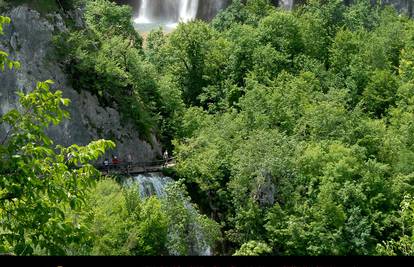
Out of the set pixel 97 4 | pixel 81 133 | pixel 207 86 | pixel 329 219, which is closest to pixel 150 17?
pixel 97 4

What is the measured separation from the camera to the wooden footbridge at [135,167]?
140 ft

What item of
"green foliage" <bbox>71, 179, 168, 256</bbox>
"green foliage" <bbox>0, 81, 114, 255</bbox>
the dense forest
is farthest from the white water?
"green foliage" <bbox>0, 81, 114, 255</bbox>

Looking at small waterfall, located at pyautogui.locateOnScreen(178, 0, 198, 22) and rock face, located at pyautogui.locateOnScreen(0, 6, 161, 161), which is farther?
small waterfall, located at pyautogui.locateOnScreen(178, 0, 198, 22)

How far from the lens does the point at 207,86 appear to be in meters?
63.2

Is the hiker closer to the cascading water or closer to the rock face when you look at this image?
the rock face

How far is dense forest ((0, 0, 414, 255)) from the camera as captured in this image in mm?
38281

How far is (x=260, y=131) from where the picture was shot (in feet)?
158

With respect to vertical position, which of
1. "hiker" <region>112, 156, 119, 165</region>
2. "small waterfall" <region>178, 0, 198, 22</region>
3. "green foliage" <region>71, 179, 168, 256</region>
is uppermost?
"small waterfall" <region>178, 0, 198, 22</region>

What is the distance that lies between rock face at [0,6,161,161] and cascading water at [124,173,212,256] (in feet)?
12.5

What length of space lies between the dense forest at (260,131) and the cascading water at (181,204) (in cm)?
20

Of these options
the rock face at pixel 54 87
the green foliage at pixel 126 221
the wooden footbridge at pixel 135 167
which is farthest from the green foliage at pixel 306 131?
the green foliage at pixel 126 221

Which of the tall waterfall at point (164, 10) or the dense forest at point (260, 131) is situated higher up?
the tall waterfall at point (164, 10)

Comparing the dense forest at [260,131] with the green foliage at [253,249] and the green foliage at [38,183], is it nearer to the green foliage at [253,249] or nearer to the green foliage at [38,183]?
the green foliage at [253,249]
